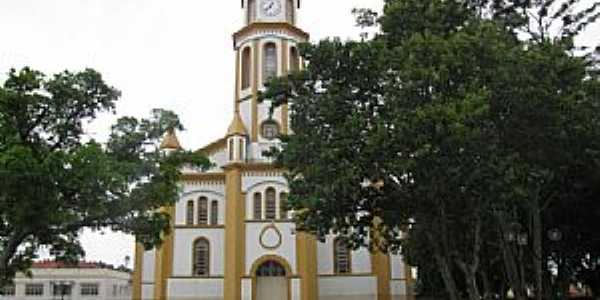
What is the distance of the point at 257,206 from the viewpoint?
112 feet

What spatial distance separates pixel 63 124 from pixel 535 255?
13.2 metres

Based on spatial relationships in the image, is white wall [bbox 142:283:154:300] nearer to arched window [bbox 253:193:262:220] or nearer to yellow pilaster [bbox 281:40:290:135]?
arched window [bbox 253:193:262:220]

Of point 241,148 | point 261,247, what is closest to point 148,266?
point 261,247

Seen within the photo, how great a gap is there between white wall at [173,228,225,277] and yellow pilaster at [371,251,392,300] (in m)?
7.57

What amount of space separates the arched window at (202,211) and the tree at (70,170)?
1674 cm

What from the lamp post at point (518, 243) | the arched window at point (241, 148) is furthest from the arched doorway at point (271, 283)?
the lamp post at point (518, 243)

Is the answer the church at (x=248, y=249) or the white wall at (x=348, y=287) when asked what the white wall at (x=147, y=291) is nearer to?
the church at (x=248, y=249)

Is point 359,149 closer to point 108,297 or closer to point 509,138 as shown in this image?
point 509,138

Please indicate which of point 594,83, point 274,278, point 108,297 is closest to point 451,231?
point 594,83

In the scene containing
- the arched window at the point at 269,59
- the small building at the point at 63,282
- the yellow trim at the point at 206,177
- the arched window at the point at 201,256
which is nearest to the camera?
the arched window at the point at 201,256

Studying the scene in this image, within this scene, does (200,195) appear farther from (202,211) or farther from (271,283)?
(271,283)

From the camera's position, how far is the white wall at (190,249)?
34188mm

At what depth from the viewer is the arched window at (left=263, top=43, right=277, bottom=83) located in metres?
37.1

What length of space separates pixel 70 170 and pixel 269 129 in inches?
845
